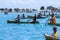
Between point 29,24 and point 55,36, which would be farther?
point 29,24

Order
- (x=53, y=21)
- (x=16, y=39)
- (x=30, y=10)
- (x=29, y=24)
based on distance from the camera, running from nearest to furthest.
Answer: (x=16, y=39)
(x=53, y=21)
(x=29, y=24)
(x=30, y=10)

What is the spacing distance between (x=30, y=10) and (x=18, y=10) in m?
11.2

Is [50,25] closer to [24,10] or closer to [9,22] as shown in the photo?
[9,22]

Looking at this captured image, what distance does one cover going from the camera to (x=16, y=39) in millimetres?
27562

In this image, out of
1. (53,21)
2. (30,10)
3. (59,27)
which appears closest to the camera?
(53,21)

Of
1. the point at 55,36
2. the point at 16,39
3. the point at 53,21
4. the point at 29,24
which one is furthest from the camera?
the point at 29,24

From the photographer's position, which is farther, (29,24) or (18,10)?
(18,10)

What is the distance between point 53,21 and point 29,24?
772 cm

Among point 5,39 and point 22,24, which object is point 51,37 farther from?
point 22,24

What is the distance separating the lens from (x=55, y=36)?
19.7 meters

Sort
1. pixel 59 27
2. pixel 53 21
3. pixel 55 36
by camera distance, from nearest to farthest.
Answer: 1. pixel 55 36
2. pixel 53 21
3. pixel 59 27

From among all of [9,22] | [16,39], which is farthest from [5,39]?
[9,22]

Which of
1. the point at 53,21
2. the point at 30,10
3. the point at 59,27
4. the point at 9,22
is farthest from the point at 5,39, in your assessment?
the point at 30,10

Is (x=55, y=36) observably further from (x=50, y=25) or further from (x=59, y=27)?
(x=59, y=27)
